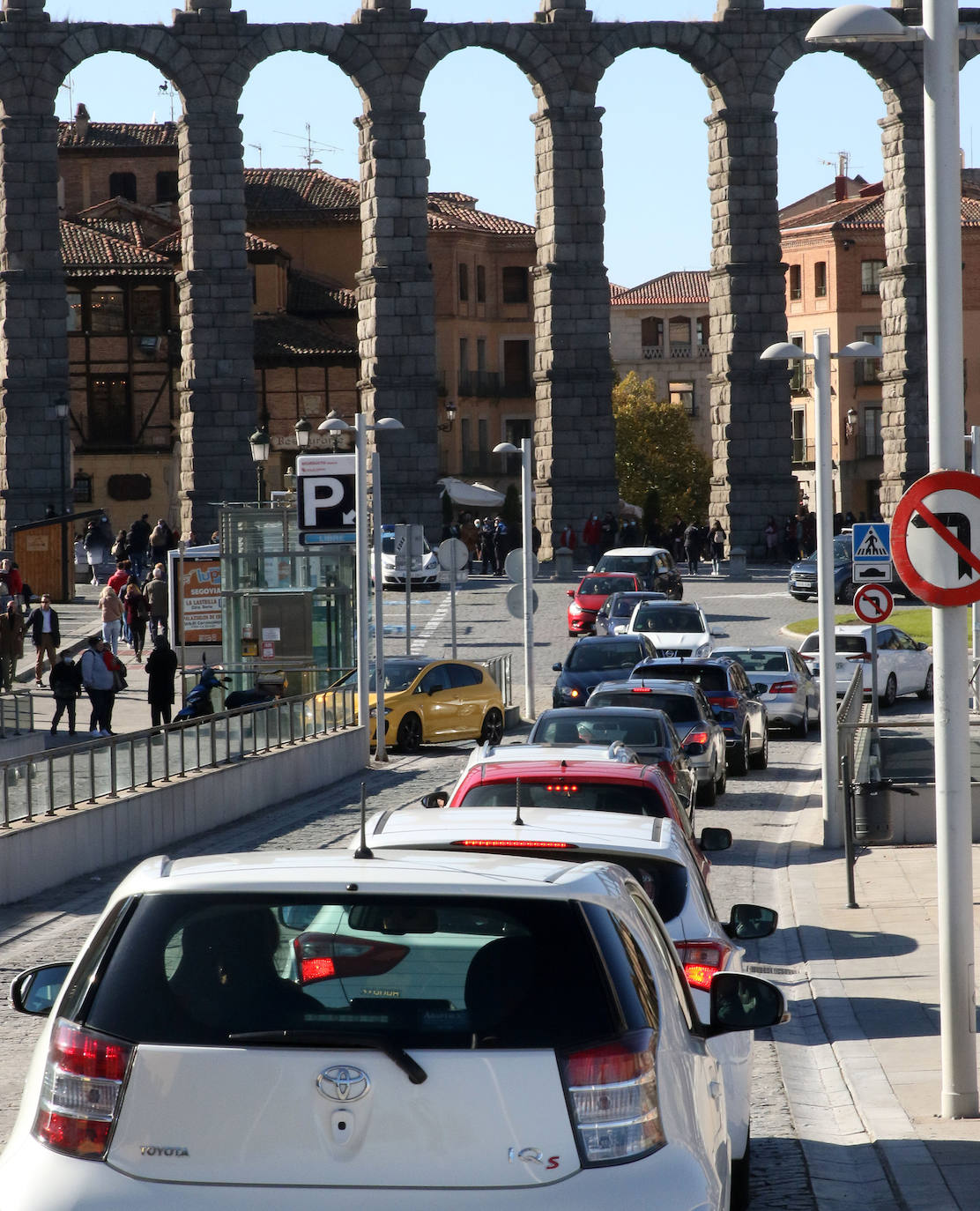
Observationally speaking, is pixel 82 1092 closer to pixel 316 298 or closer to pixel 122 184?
pixel 316 298

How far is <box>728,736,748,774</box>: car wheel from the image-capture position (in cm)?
2731

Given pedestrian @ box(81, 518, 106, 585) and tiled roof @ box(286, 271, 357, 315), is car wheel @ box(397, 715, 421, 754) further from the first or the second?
tiled roof @ box(286, 271, 357, 315)

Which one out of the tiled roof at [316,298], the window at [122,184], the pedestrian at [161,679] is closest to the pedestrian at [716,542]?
the tiled roof at [316,298]

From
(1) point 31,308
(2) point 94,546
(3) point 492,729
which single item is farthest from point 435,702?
(1) point 31,308

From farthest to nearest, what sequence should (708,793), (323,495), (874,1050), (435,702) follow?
(435,702), (323,495), (708,793), (874,1050)

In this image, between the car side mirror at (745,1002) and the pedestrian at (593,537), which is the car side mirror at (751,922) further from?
the pedestrian at (593,537)

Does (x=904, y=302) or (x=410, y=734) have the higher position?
(x=904, y=302)

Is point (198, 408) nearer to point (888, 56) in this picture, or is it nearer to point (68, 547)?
point (68, 547)

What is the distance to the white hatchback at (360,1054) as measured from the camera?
4.43 m

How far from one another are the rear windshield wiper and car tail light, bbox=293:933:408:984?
0.22 m

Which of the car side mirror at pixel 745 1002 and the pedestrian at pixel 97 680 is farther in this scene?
the pedestrian at pixel 97 680

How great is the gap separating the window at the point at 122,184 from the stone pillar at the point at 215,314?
34.4 m

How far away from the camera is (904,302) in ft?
217

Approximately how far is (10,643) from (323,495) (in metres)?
11.8
